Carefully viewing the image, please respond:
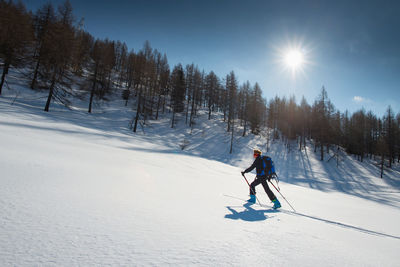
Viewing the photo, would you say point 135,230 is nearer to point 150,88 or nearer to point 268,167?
point 268,167

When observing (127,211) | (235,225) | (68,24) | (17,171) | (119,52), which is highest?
(119,52)

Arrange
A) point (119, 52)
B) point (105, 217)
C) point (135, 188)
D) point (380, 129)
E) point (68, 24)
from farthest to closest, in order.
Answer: point (119, 52)
point (380, 129)
point (68, 24)
point (135, 188)
point (105, 217)

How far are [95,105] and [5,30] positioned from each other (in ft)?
52.9

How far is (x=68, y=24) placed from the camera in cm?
2014

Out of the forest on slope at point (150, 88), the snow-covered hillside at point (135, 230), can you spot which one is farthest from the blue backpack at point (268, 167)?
the forest on slope at point (150, 88)

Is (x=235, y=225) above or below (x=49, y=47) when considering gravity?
below

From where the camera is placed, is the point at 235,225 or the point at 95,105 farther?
the point at 95,105

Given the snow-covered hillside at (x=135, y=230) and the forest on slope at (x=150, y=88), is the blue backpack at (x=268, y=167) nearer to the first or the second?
the snow-covered hillside at (x=135, y=230)

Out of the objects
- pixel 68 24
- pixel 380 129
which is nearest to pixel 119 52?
pixel 68 24

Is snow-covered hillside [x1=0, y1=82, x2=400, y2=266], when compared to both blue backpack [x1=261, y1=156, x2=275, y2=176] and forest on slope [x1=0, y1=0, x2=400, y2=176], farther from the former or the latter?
forest on slope [x1=0, y1=0, x2=400, y2=176]

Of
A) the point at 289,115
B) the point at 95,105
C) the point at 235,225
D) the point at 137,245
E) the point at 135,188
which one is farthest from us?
the point at 289,115

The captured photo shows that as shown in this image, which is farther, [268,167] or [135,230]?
[268,167]

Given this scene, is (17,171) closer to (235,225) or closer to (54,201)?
(54,201)

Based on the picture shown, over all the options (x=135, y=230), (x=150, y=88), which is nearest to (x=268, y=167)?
(x=135, y=230)
